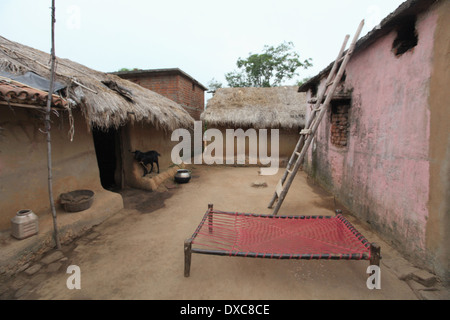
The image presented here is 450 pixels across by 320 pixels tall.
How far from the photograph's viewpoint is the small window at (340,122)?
14.9 feet

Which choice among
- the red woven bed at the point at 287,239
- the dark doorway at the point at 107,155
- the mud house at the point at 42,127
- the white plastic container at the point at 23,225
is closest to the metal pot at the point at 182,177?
the dark doorway at the point at 107,155

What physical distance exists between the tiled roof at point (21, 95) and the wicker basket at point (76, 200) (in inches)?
59.1

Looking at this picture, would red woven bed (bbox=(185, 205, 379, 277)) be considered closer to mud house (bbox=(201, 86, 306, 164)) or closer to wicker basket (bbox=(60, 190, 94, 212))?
wicker basket (bbox=(60, 190, 94, 212))

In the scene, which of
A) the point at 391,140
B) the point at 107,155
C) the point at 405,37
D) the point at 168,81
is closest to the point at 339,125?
the point at 391,140

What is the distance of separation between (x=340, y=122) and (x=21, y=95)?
208 inches

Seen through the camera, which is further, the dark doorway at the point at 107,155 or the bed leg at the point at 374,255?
the dark doorway at the point at 107,155

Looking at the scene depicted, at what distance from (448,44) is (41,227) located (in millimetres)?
5139

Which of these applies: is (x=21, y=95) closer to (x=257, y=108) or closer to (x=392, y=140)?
(x=392, y=140)

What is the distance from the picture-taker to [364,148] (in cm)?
373

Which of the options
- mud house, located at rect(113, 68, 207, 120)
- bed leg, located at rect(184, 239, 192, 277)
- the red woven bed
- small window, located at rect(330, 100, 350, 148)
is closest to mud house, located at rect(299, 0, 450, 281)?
small window, located at rect(330, 100, 350, 148)

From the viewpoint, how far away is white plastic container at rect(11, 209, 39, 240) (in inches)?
103

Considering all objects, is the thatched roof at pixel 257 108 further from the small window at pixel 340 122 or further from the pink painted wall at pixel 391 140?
the pink painted wall at pixel 391 140

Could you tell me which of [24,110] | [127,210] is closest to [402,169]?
Answer: [127,210]
